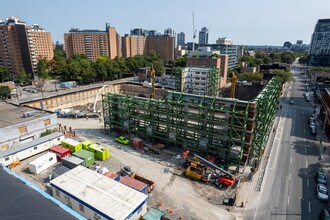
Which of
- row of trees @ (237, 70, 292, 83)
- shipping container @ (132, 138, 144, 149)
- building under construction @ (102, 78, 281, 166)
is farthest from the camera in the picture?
row of trees @ (237, 70, 292, 83)

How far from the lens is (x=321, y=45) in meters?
180

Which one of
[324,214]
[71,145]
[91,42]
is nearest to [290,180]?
[324,214]

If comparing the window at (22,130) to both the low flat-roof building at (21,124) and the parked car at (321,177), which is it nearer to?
the low flat-roof building at (21,124)

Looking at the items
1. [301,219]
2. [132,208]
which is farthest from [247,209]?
[132,208]

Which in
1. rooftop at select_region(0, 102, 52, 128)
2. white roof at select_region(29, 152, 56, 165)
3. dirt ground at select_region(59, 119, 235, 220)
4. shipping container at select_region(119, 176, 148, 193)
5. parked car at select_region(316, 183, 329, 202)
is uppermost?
rooftop at select_region(0, 102, 52, 128)

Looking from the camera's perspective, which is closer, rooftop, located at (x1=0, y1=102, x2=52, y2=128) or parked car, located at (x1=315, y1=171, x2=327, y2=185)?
parked car, located at (x1=315, y1=171, x2=327, y2=185)

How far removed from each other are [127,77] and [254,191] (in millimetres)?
110718

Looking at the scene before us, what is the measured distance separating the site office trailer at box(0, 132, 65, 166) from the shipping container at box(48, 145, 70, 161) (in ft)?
6.68

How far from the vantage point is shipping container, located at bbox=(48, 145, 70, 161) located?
37138mm

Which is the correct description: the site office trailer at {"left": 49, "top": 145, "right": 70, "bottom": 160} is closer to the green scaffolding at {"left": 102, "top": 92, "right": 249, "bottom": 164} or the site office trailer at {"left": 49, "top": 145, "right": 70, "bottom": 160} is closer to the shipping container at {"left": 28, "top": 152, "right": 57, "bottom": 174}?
the shipping container at {"left": 28, "top": 152, "right": 57, "bottom": 174}

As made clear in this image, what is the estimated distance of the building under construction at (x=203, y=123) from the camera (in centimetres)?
3453

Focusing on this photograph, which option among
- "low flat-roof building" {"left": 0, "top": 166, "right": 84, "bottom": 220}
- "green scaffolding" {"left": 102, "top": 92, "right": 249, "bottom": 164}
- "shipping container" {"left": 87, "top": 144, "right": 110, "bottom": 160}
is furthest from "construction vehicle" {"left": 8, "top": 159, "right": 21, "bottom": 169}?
"green scaffolding" {"left": 102, "top": 92, "right": 249, "bottom": 164}

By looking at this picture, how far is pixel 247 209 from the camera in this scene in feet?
86.6

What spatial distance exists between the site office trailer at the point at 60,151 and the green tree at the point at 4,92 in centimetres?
5002
